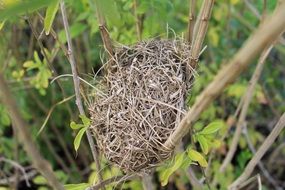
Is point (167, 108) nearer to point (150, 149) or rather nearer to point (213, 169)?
point (150, 149)

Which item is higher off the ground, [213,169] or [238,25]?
[238,25]

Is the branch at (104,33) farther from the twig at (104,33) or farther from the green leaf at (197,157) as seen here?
the green leaf at (197,157)

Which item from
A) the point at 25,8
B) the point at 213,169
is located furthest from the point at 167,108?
the point at 213,169

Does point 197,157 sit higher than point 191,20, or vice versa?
point 191,20

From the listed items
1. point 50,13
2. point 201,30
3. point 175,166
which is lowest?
point 175,166

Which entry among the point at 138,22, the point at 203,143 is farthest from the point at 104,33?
the point at 138,22

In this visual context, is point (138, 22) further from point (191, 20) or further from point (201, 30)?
point (201, 30)

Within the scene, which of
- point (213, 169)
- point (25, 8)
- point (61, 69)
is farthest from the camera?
point (61, 69)
